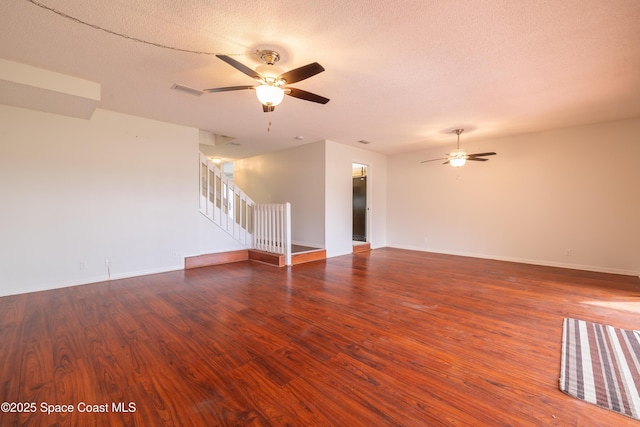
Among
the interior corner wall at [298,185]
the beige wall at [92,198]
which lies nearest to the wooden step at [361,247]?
the interior corner wall at [298,185]

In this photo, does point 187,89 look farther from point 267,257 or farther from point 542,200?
point 542,200

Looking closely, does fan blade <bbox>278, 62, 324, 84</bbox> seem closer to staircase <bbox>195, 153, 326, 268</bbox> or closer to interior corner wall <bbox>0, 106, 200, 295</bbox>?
staircase <bbox>195, 153, 326, 268</bbox>

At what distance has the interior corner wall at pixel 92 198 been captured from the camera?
353 centimetres

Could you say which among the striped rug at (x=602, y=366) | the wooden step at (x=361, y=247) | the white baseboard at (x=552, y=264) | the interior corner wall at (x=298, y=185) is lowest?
the striped rug at (x=602, y=366)

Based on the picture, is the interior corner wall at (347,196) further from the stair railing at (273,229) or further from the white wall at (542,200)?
the stair railing at (273,229)

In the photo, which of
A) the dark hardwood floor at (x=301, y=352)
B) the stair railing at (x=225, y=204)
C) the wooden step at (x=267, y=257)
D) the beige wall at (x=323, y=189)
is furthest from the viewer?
the beige wall at (x=323, y=189)

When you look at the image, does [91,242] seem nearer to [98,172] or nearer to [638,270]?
[98,172]

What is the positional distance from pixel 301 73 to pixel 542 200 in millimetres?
5719

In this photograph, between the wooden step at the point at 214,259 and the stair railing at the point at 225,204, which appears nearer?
the wooden step at the point at 214,259

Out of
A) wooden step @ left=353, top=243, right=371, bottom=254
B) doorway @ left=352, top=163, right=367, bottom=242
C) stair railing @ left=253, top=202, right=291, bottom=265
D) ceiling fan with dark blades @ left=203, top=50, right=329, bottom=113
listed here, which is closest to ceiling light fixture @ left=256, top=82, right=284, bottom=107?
ceiling fan with dark blades @ left=203, top=50, right=329, bottom=113

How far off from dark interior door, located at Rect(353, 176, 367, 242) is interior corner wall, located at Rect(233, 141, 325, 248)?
180cm

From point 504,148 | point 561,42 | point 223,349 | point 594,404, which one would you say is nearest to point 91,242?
point 223,349

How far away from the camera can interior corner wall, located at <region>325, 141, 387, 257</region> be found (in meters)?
6.11

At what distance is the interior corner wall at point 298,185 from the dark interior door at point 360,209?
1.80 m
